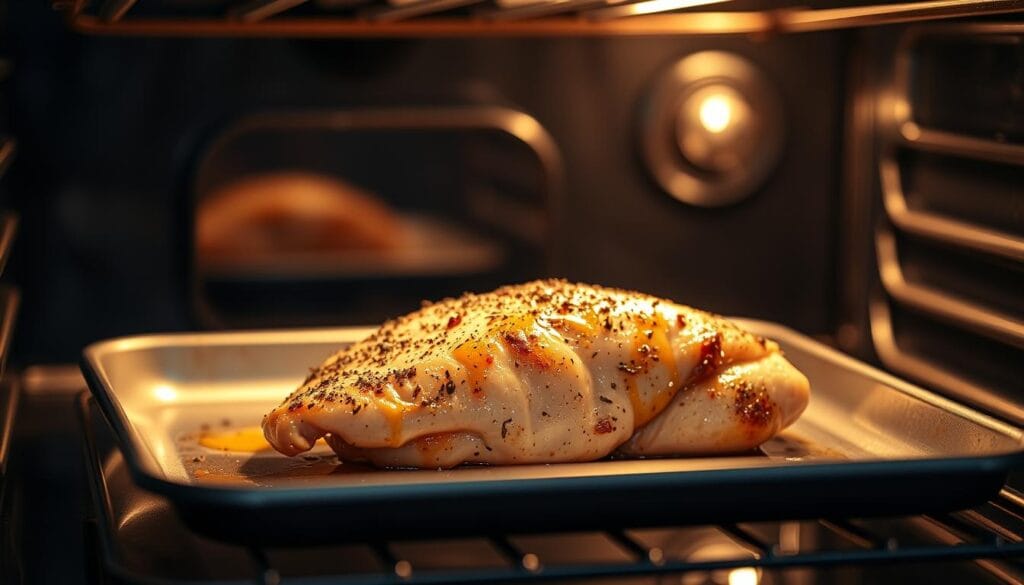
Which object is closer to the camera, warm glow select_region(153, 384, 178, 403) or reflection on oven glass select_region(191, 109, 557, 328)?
warm glow select_region(153, 384, 178, 403)

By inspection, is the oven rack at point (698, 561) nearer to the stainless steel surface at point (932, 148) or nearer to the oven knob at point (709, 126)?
the stainless steel surface at point (932, 148)

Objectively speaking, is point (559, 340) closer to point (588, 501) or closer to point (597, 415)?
point (597, 415)

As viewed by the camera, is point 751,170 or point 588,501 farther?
point 751,170

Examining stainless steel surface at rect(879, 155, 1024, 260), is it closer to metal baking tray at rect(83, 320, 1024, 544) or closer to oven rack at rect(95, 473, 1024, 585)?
metal baking tray at rect(83, 320, 1024, 544)

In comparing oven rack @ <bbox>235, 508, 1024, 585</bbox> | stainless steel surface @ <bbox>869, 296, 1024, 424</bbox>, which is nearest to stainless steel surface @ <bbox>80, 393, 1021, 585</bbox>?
oven rack @ <bbox>235, 508, 1024, 585</bbox>

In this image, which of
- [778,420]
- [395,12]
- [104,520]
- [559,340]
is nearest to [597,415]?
[559,340]

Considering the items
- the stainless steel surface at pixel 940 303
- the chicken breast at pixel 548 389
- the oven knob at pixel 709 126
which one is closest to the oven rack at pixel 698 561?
the chicken breast at pixel 548 389

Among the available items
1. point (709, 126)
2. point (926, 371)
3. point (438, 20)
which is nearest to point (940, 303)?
point (926, 371)
